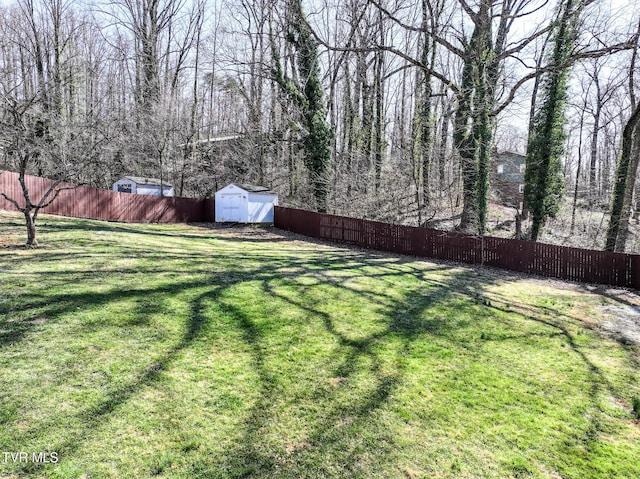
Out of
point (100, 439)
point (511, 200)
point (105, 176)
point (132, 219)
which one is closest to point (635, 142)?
point (100, 439)

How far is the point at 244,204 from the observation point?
849 inches

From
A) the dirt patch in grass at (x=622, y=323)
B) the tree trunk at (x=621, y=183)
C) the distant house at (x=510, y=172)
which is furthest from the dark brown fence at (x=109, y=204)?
the distant house at (x=510, y=172)

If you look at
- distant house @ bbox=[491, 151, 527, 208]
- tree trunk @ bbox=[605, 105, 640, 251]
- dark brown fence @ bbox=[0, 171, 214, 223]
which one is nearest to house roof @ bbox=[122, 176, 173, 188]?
dark brown fence @ bbox=[0, 171, 214, 223]

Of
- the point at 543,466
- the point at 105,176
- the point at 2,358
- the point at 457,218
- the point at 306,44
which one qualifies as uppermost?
the point at 306,44

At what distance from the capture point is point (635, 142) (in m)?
13.0

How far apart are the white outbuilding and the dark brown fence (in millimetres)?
2641

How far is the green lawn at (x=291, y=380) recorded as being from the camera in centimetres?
316

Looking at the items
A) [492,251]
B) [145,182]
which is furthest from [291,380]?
[145,182]

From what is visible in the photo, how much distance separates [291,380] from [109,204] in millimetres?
18115

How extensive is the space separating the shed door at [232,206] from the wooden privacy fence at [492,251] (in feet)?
18.5

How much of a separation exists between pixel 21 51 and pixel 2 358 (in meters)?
29.1

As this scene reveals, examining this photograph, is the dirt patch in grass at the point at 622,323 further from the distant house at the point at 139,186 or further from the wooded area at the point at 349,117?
the distant house at the point at 139,186

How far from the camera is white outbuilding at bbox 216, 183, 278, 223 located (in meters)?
21.5

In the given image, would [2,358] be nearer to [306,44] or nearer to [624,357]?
[624,357]
